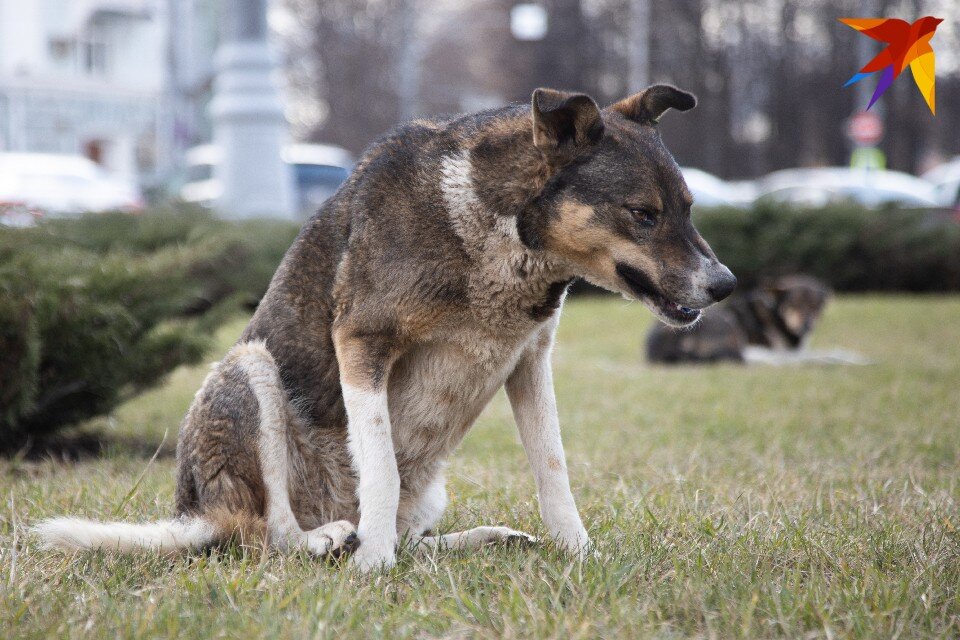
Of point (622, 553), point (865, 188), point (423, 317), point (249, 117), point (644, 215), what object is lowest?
point (622, 553)

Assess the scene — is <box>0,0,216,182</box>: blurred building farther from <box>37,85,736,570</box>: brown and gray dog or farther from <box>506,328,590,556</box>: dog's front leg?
<box>506,328,590,556</box>: dog's front leg

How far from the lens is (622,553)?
11.0ft

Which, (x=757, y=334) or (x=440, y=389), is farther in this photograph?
(x=757, y=334)

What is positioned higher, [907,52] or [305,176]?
[305,176]

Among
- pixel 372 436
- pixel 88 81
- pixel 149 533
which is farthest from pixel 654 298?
pixel 88 81

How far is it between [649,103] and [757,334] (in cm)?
752

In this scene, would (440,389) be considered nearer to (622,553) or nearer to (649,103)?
(622,553)

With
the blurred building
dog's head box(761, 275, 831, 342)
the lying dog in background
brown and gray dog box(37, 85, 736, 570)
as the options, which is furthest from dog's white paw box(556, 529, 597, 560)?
the blurred building

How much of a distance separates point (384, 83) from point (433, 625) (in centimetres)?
4080

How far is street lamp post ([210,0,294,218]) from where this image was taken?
10.4 metres

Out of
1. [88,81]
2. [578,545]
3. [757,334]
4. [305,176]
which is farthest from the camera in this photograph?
[88,81]

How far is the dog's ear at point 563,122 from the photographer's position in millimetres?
3172

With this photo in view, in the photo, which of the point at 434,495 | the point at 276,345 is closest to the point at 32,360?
the point at 276,345

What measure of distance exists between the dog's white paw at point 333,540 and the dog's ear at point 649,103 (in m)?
1.67
